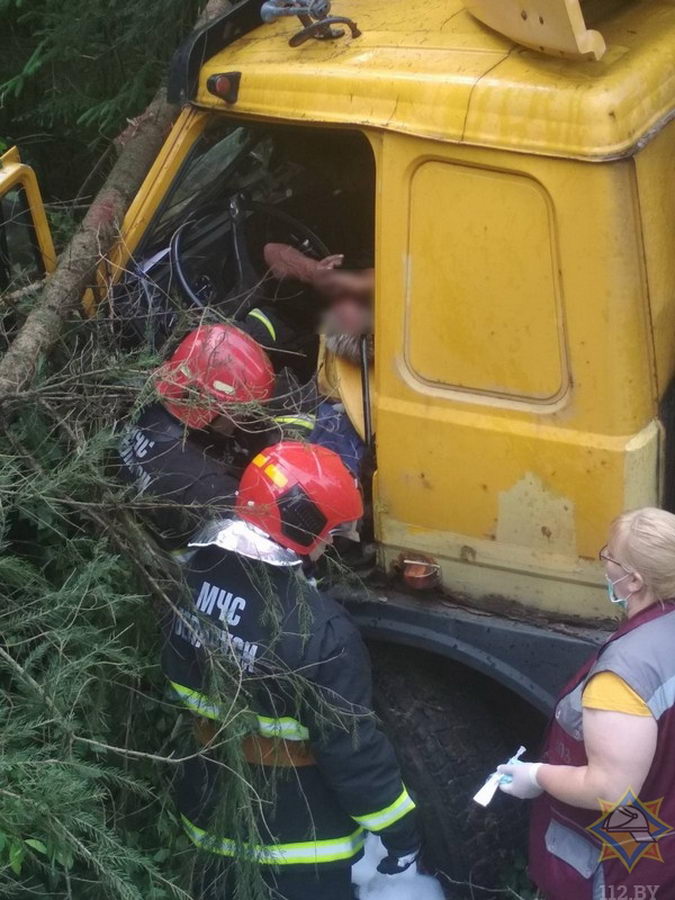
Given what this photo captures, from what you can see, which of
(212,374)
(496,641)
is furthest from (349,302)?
(496,641)

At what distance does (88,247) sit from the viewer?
3111 millimetres

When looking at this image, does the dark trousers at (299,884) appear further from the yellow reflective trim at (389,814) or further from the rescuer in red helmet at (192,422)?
the rescuer in red helmet at (192,422)

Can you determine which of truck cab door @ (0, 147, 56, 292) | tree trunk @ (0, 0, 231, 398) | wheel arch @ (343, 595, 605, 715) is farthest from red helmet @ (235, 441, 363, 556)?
truck cab door @ (0, 147, 56, 292)

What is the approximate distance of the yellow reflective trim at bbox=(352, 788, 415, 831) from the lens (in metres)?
2.59

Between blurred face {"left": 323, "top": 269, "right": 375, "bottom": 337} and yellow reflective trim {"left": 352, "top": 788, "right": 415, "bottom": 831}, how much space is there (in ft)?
3.77

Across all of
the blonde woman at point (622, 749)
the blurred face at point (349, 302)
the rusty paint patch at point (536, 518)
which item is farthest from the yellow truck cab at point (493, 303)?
the blonde woman at point (622, 749)

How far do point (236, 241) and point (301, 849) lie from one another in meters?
1.74

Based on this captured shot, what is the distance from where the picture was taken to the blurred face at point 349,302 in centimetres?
279

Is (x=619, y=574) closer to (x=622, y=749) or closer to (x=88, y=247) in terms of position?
(x=622, y=749)

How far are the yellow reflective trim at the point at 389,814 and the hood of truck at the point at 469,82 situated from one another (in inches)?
60.0

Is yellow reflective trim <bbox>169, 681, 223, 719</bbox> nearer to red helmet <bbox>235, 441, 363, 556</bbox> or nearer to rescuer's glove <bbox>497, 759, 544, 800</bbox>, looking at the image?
red helmet <bbox>235, 441, 363, 556</bbox>

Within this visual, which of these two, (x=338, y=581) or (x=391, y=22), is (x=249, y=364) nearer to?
(x=338, y=581)

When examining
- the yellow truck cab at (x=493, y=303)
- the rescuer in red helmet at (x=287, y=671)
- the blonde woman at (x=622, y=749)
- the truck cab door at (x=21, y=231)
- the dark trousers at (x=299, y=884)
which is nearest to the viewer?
the blonde woman at (x=622, y=749)

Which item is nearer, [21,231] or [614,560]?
[614,560]
